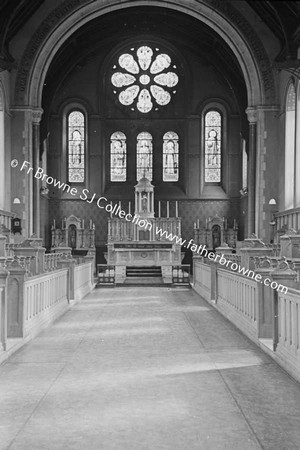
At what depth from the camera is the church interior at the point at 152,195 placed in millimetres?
5852

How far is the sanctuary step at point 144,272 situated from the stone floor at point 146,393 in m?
12.0

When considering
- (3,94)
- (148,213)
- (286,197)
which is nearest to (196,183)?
(148,213)

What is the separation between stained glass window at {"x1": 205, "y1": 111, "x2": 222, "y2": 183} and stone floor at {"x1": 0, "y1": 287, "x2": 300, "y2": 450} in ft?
59.2

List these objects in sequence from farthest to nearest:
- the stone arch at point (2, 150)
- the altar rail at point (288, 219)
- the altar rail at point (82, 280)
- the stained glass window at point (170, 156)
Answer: the stained glass window at point (170, 156)
the stone arch at point (2, 150)
the altar rail at point (288, 219)
the altar rail at point (82, 280)

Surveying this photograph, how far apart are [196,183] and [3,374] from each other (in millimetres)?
20643

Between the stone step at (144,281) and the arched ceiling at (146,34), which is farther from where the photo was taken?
the arched ceiling at (146,34)

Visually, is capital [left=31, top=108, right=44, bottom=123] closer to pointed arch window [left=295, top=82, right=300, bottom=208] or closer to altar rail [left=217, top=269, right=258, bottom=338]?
pointed arch window [left=295, top=82, right=300, bottom=208]

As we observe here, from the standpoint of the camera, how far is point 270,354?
6387 millimetres

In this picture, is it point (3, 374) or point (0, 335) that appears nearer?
point (3, 374)

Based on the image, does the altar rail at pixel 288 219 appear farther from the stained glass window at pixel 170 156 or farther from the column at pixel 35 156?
the column at pixel 35 156

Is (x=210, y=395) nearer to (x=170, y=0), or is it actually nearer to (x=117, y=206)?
(x=170, y=0)

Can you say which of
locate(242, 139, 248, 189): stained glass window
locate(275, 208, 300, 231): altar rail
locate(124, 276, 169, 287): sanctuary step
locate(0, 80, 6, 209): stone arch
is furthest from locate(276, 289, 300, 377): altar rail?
locate(242, 139, 248, 189): stained glass window

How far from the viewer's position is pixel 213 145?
2634cm

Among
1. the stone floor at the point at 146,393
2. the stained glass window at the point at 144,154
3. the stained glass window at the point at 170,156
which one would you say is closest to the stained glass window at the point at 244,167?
the stained glass window at the point at 170,156
